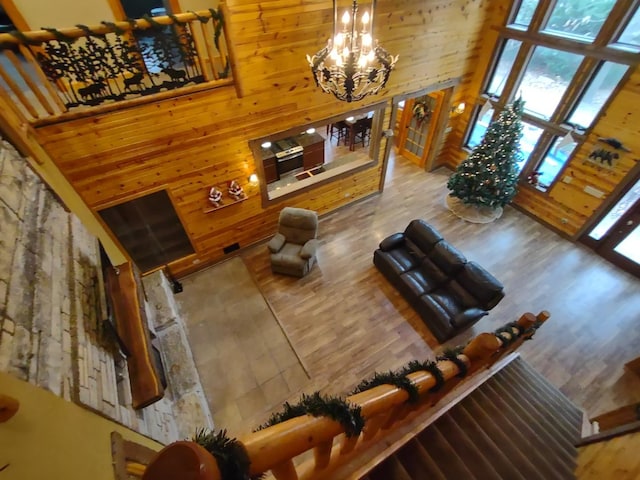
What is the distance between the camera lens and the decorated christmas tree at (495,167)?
538 cm

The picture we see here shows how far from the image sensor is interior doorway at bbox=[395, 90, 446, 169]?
268 inches

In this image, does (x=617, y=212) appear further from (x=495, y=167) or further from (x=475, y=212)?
(x=475, y=212)

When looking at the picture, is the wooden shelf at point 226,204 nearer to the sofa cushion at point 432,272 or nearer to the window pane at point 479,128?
the sofa cushion at point 432,272

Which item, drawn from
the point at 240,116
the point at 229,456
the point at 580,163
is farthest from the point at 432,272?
the point at 229,456

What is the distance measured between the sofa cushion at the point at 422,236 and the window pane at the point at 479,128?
3168 millimetres

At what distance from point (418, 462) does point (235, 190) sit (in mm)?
4065

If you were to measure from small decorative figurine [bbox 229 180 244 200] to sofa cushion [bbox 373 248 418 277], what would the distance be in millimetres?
2495

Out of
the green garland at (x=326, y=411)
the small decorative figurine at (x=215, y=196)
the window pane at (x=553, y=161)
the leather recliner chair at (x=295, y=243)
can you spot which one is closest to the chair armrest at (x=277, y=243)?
the leather recliner chair at (x=295, y=243)

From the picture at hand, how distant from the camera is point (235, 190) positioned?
186 inches

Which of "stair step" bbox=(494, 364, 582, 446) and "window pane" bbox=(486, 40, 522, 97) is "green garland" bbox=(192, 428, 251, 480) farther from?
"window pane" bbox=(486, 40, 522, 97)

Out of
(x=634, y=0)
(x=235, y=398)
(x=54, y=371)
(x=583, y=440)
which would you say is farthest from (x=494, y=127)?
(x=54, y=371)

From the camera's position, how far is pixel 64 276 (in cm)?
204

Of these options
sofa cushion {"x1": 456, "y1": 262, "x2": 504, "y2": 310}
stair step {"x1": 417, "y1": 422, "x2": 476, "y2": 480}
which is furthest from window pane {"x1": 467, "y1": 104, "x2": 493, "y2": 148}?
stair step {"x1": 417, "y1": 422, "x2": 476, "y2": 480}

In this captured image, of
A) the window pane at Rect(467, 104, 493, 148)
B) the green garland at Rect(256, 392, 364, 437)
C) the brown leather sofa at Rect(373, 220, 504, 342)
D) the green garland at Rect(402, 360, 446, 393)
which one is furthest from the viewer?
A: the window pane at Rect(467, 104, 493, 148)
